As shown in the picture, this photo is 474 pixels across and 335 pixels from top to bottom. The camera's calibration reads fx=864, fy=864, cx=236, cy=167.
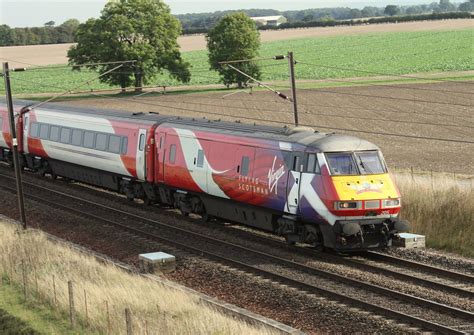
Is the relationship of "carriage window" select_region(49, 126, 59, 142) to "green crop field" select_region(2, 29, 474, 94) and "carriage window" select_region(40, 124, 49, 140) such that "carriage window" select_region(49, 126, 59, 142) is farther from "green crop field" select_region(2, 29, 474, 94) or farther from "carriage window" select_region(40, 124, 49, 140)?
"green crop field" select_region(2, 29, 474, 94)

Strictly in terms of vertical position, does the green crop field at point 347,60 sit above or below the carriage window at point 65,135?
below

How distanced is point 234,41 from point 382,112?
3318cm

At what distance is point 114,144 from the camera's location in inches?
1288

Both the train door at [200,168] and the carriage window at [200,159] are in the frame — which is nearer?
the train door at [200,168]

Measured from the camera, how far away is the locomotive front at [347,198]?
2202 centimetres

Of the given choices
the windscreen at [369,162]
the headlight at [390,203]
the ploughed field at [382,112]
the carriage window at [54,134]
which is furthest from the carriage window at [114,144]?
the ploughed field at [382,112]

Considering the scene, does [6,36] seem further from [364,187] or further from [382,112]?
[364,187]

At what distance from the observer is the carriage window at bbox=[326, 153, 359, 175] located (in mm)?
22422

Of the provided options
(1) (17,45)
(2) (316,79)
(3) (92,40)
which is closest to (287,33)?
(1) (17,45)

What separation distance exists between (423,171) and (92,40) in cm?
5628

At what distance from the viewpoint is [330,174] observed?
22234 millimetres

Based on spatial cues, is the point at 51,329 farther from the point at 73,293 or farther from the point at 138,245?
the point at 138,245

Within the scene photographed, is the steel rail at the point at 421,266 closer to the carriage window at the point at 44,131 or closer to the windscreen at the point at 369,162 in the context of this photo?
the windscreen at the point at 369,162

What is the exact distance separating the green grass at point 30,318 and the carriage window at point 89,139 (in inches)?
604
